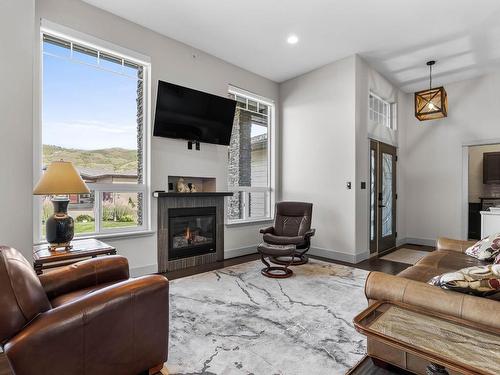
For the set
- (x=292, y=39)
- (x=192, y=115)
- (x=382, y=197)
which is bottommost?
(x=382, y=197)

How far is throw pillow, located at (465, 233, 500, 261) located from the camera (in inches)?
106

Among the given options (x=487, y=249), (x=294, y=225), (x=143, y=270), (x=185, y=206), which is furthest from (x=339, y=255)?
(x=143, y=270)

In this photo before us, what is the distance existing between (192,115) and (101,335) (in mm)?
3329

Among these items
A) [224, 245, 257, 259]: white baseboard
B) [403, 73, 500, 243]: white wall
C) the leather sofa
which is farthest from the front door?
the leather sofa

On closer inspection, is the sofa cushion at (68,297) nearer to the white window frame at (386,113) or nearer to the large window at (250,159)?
the large window at (250,159)

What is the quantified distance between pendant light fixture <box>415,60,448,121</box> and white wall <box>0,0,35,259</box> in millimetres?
4690

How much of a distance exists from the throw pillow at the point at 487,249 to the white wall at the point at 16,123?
3.99 meters

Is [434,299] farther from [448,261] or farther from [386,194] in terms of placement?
[386,194]

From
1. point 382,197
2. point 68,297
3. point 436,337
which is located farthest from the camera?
point 382,197

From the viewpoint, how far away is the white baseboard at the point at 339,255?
15.1 ft

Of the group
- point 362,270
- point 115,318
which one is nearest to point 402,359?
point 115,318

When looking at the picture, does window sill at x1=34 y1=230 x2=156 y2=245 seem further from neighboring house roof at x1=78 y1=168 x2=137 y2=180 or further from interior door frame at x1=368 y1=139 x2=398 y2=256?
interior door frame at x1=368 y1=139 x2=398 y2=256

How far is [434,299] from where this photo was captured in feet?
5.02

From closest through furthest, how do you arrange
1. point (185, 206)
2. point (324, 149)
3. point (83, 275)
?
point (83, 275) < point (185, 206) < point (324, 149)
